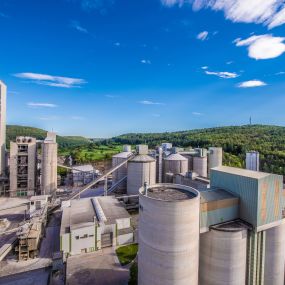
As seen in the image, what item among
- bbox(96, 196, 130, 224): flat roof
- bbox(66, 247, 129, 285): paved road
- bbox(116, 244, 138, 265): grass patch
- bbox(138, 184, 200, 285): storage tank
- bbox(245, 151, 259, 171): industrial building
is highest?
bbox(245, 151, 259, 171): industrial building

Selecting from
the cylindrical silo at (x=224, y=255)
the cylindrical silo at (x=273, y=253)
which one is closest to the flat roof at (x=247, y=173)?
the cylindrical silo at (x=224, y=255)

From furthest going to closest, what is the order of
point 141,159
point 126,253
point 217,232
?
point 141,159 → point 126,253 → point 217,232

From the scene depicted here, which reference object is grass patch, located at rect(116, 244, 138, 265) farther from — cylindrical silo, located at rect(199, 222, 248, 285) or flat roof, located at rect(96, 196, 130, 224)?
cylindrical silo, located at rect(199, 222, 248, 285)

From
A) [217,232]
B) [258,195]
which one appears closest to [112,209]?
[217,232]

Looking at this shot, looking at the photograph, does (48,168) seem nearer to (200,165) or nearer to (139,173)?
(139,173)

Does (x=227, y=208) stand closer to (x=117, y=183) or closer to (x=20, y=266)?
(x=20, y=266)


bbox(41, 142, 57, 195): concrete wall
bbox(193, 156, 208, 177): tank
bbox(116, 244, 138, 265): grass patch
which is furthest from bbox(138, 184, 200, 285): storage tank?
bbox(193, 156, 208, 177): tank
